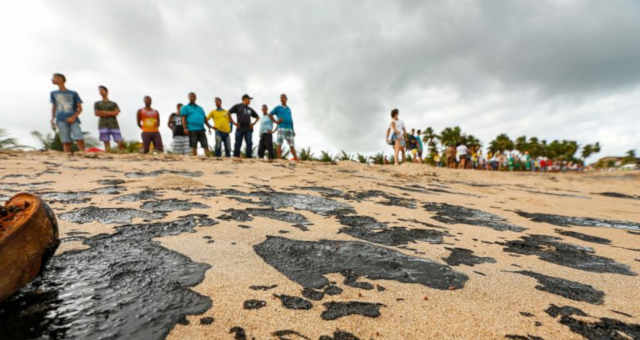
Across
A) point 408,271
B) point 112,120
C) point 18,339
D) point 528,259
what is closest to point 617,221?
point 528,259

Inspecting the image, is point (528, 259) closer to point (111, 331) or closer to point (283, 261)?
point (283, 261)

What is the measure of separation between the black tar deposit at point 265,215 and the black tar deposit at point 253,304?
870mm

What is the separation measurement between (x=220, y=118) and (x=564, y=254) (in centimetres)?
603

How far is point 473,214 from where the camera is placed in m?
2.34

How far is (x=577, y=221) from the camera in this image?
7.55 ft

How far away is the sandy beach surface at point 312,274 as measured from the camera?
78cm

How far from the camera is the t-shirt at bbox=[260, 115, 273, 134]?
6.49 m

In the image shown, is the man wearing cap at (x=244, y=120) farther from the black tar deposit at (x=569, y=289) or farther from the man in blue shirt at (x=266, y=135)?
the black tar deposit at (x=569, y=289)

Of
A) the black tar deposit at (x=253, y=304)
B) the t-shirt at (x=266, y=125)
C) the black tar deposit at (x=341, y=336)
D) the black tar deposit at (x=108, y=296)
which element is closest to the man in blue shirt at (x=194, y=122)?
the t-shirt at (x=266, y=125)

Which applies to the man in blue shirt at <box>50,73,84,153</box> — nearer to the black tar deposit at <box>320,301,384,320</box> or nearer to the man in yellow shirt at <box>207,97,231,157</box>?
the man in yellow shirt at <box>207,97,231,157</box>

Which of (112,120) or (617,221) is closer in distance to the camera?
(617,221)

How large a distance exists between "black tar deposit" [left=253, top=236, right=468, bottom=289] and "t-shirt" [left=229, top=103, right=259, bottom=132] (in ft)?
16.7

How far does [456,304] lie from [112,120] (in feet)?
22.0

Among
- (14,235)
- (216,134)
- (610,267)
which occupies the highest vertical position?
(216,134)
